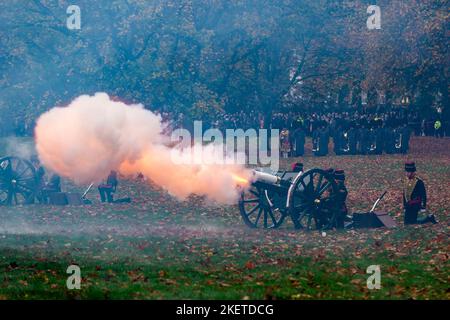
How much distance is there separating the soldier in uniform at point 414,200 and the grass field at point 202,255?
56 cm

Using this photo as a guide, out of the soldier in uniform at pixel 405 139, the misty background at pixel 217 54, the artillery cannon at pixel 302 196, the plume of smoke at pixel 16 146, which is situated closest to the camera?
the artillery cannon at pixel 302 196

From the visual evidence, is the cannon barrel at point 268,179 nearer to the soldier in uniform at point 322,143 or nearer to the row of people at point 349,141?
the row of people at point 349,141

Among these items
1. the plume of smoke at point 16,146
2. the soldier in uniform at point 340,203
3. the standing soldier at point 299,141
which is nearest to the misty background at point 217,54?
the plume of smoke at point 16,146

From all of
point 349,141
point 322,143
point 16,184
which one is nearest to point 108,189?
point 16,184

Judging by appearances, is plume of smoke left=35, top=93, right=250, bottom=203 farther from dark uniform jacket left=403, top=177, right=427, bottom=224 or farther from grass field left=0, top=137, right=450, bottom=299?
dark uniform jacket left=403, top=177, right=427, bottom=224

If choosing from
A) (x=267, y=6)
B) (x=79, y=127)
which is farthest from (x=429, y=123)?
(x=79, y=127)

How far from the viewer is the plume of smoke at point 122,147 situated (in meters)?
23.0

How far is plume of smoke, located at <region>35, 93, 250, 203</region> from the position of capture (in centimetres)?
2300

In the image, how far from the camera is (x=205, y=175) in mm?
22969

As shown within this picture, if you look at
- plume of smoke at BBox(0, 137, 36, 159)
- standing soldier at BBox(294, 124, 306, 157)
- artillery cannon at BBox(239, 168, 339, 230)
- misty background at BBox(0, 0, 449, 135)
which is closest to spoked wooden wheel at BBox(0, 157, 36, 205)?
plume of smoke at BBox(0, 137, 36, 159)

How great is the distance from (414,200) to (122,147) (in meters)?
7.26

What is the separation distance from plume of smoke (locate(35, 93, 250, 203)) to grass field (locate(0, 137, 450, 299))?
1042 millimetres

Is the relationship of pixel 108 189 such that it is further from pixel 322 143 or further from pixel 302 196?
pixel 322 143

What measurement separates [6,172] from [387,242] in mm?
14333
